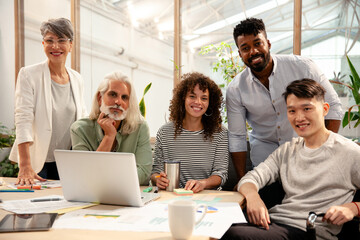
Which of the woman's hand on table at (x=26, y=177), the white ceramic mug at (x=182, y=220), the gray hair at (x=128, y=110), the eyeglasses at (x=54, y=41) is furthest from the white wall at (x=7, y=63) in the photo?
the white ceramic mug at (x=182, y=220)

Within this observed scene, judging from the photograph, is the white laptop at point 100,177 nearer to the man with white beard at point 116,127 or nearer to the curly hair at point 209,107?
the man with white beard at point 116,127

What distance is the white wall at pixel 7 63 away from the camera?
513cm

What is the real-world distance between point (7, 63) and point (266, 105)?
13.6ft

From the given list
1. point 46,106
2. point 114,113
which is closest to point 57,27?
point 46,106

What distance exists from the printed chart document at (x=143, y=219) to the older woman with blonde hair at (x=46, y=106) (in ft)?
3.82

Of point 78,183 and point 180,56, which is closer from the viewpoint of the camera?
point 78,183

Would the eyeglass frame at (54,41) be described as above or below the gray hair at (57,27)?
below

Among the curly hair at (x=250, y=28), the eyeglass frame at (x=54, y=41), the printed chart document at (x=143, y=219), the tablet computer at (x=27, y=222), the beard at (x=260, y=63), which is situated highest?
the curly hair at (x=250, y=28)

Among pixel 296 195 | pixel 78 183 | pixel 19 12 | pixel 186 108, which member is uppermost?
pixel 19 12

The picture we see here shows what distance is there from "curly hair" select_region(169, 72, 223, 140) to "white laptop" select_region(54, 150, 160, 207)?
0.87m

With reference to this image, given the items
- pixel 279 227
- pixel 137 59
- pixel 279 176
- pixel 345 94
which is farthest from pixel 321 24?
pixel 279 227

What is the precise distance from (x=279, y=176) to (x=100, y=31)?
3.63 meters

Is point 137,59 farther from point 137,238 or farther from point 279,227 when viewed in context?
point 137,238

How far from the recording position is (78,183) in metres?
1.52
